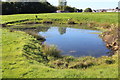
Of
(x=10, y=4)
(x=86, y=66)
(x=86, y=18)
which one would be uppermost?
(x=10, y=4)

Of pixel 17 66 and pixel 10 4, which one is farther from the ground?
pixel 10 4

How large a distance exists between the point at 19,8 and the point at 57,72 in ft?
189

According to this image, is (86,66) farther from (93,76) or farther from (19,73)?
(19,73)

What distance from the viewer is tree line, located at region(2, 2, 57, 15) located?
61656 millimetres

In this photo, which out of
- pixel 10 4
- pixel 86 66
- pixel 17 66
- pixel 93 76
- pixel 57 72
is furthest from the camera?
pixel 10 4

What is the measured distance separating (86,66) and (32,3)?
5812 centimetres

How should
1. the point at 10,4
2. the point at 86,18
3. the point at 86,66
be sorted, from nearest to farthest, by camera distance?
the point at 86,66 → the point at 86,18 → the point at 10,4

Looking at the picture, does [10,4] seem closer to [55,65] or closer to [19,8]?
[19,8]

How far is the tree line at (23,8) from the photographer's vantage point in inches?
2427

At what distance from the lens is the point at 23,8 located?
65.2 meters

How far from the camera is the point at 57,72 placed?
9.42 metres

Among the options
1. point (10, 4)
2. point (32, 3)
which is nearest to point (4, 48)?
point (10, 4)

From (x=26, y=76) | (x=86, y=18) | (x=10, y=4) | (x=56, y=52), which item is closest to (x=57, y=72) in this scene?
(x=26, y=76)

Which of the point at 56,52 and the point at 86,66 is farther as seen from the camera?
the point at 56,52
